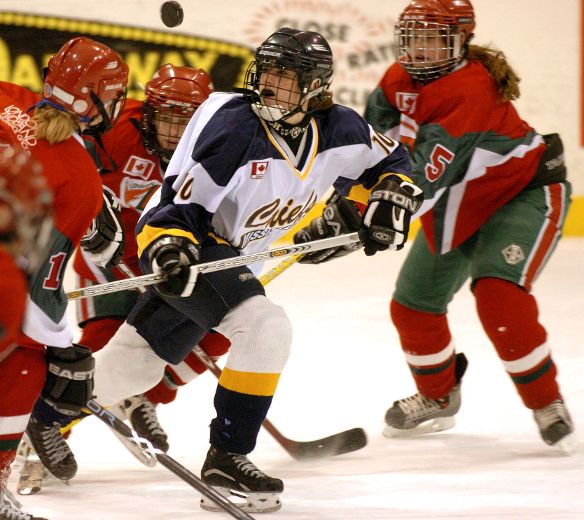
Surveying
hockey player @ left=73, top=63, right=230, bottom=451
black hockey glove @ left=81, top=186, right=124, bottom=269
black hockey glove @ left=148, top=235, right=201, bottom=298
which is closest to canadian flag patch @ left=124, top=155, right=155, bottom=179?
hockey player @ left=73, top=63, right=230, bottom=451

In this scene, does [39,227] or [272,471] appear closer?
[39,227]

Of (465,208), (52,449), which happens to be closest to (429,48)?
(465,208)

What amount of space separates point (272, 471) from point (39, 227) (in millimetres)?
1508

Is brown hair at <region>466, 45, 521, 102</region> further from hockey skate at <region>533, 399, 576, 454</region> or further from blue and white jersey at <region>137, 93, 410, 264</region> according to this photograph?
hockey skate at <region>533, 399, 576, 454</region>

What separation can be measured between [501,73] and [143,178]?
38.8 inches

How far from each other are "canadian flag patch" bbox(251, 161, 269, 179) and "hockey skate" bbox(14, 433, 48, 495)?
2.62 ft

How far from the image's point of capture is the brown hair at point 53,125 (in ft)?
7.07

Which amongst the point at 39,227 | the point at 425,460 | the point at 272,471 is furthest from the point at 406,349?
the point at 39,227

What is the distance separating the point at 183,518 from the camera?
2.37 m

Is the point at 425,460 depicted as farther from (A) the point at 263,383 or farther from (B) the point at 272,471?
(A) the point at 263,383

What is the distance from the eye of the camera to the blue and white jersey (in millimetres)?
2363

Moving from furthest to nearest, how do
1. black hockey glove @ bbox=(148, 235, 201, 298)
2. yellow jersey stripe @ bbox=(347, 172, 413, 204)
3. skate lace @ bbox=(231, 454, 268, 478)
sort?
yellow jersey stripe @ bbox=(347, 172, 413, 204)
skate lace @ bbox=(231, 454, 268, 478)
black hockey glove @ bbox=(148, 235, 201, 298)

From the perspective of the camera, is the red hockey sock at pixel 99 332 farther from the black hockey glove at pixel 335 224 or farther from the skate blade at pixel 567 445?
the skate blade at pixel 567 445

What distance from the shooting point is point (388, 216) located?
256 centimetres
